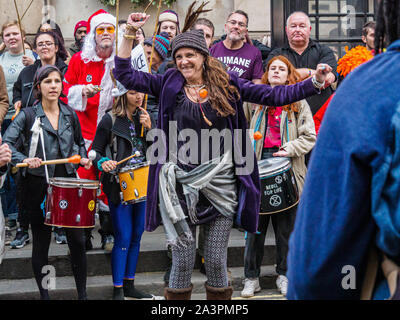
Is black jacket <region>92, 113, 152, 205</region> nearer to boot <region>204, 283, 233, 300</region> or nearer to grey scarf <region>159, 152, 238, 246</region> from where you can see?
grey scarf <region>159, 152, 238, 246</region>

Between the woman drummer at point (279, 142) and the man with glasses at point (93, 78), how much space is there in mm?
1415

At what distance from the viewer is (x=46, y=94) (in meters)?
5.11

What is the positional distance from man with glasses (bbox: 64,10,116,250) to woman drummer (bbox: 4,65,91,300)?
61cm

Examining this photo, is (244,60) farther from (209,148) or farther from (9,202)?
(9,202)

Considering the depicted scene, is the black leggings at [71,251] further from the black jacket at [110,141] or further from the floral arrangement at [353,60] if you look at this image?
the floral arrangement at [353,60]

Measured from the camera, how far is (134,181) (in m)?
4.73

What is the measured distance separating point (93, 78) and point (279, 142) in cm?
205

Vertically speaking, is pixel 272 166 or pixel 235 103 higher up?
pixel 235 103

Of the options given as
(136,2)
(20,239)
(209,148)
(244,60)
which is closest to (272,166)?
(209,148)

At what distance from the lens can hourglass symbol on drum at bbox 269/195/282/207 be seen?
5.03 meters

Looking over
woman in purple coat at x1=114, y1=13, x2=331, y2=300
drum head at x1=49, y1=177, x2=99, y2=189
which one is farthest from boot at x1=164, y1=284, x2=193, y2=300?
drum head at x1=49, y1=177, x2=99, y2=189

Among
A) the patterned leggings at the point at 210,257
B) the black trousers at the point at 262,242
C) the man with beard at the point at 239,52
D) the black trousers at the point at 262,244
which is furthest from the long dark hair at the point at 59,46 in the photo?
the patterned leggings at the point at 210,257

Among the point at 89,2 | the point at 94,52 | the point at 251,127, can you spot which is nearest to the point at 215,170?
the point at 251,127

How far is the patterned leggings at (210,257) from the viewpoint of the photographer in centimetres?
374
